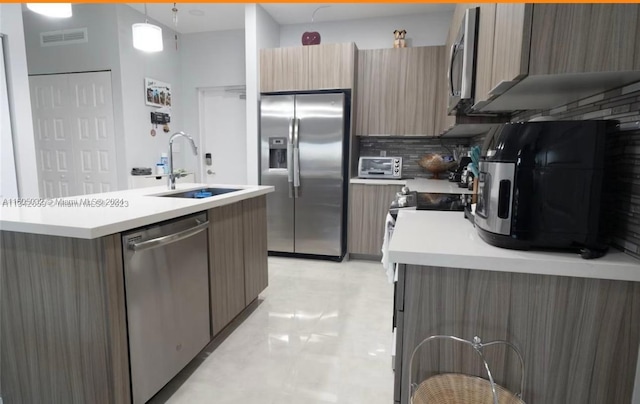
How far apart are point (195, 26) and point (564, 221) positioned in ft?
15.1

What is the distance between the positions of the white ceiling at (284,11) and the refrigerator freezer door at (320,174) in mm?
995

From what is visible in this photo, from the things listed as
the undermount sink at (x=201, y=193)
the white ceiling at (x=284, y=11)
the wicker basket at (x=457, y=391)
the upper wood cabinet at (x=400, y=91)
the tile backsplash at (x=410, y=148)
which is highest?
the white ceiling at (x=284, y=11)

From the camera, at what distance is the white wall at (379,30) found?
3775 millimetres

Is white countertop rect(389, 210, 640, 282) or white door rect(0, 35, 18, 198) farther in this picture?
white door rect(0, 35, 18, 198)

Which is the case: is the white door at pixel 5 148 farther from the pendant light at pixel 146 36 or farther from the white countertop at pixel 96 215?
the white countertop at pixel 96 215

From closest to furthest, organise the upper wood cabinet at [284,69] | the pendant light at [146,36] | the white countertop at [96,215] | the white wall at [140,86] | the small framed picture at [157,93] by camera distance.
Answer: the white countertop at [96,215]
the pendant light at [146,36]
the upper wood cabinet at [284,69]
the white wall at [140,86]
the small framed picture at [157,93]

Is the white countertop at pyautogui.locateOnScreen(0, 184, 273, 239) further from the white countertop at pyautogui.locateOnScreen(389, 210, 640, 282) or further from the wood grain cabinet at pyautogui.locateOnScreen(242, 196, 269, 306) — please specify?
the white countertop at pyautogui.locateOnScreen(389, 210, 640, 282)

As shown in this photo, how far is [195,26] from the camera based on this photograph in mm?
4305

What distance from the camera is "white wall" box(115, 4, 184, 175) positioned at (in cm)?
390

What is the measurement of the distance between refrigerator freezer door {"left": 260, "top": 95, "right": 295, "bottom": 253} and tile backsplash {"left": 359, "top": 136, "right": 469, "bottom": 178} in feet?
3.29

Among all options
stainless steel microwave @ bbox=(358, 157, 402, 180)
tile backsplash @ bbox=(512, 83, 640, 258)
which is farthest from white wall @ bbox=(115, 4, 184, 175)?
tile backsplash @ bbox=(512, 83, 640, 258)

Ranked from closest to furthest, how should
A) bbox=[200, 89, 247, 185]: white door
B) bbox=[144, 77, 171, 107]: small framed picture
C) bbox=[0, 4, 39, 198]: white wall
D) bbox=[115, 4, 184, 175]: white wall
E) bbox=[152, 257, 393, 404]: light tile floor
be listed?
1. bbox=[152, 257, 393, 404]: light tile floor
2. bbox=[0, 4, 39, 198]: white wall
3. bbox=[115, 4, 184, 175]: white wall
4. bbox=[144, 77, 171, 107]: small framed picture
5. bbox=[200, 89, 247, 185]: white door

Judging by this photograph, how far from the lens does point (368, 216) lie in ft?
12.0

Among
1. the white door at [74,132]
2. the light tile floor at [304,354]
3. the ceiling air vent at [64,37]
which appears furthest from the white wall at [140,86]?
the light tile floor at [304,354]
